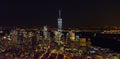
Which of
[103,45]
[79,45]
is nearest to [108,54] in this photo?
[103,45]

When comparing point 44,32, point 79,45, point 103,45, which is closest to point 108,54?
point 103,45

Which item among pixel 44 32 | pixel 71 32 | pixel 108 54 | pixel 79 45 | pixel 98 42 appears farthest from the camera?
pixel 44 32

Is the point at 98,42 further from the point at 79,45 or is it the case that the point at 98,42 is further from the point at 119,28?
the point at 79,45

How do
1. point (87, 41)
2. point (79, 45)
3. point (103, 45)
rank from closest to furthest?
1. point (103, 45)
2. point (87, 41)
3. point (79, 45)

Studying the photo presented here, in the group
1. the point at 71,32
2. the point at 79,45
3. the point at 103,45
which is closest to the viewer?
the point at 103,45

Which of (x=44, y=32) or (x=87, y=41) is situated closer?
(x=87, y=41)

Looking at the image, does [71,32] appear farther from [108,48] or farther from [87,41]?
[108,48]

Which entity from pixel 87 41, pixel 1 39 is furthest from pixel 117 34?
pixel 1 39

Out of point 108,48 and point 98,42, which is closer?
point 108,48

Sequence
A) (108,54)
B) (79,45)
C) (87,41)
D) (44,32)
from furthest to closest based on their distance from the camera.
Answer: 1. (44,32)
2. (79,45)
3. (87,41)
4. (108,54)
